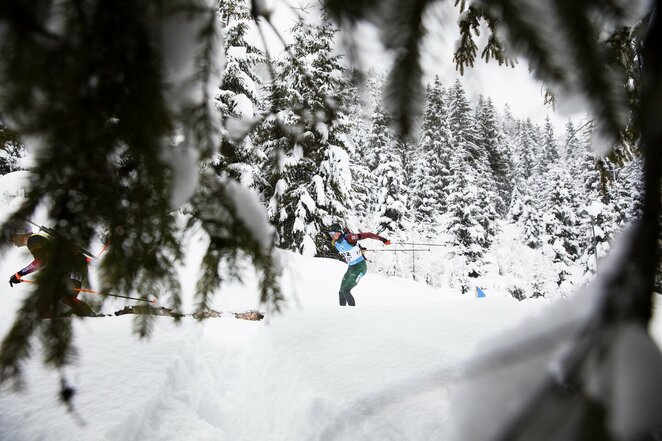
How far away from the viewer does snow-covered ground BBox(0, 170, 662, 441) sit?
263cm

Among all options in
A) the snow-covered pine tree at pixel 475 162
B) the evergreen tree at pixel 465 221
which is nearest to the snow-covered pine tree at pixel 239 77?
the snow-covered pine tree at pixel 475 162

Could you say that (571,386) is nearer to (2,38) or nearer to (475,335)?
(2,38)

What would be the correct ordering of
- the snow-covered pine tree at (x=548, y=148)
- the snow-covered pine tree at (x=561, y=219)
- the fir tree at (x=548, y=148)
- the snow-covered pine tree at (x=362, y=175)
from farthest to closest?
1. the snow-covered pine tree at (x=548, y=148)
2. the fir tree at (x=548, y=148)
3. the snow-covered pine tree at (x=561, y=219)
4. the snow-covered pine tree at (x=362, y=175)

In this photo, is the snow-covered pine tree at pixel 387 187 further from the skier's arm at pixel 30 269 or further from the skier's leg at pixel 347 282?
the skier's arm at pixel 30 269

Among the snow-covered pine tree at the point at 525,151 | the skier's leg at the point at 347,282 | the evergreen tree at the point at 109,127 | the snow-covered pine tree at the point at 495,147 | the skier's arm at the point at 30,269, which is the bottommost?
the skier's leg at the point at 347,282

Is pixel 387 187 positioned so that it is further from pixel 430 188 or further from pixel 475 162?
pixel 475 162

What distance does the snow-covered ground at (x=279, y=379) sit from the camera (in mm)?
2633

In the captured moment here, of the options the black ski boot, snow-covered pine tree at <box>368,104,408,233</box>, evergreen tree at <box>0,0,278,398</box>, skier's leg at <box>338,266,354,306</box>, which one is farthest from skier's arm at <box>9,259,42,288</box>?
snow-covered pine tree at <box>368,104,408,233</box>

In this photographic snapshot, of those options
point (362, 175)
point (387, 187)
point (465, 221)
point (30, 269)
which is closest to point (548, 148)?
point (465, 221)

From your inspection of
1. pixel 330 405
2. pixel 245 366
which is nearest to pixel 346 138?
pixel 245 366

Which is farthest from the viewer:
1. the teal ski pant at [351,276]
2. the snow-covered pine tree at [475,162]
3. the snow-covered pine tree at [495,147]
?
the snow-covered pine tree at [495,147]

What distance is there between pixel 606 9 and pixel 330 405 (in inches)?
121

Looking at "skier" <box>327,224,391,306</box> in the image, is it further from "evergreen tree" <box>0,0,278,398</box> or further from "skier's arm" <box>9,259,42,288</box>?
"evergreen tree" <box>0,0,278,398</box>

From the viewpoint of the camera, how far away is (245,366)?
5.20 m
